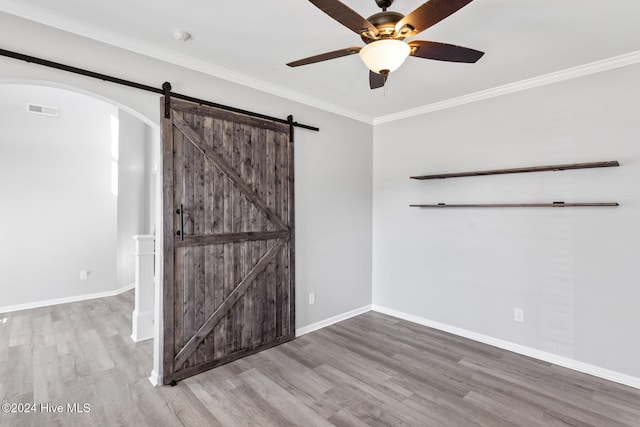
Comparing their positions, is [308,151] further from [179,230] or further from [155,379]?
[155,379]

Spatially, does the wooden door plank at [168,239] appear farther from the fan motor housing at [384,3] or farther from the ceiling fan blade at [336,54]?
the fan motor housing at [384,3]

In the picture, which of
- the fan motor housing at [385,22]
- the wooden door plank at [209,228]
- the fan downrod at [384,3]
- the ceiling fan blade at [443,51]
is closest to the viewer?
the fan motor housing at [385,22]

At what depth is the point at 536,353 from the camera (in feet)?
10.3

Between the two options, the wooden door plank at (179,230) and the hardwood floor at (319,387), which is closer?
the hardwood floor at (319,387)

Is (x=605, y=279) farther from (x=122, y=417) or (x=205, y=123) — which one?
(x=122, y=417)

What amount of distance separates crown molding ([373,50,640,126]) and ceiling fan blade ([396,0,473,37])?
2229 mm

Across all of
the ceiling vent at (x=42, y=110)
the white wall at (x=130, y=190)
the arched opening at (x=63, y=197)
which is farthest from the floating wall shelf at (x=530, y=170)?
the ceiling vent at (x=42, y=110)

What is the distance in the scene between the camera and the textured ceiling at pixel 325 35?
2068 mm

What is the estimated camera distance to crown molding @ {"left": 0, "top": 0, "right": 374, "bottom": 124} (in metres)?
2.09

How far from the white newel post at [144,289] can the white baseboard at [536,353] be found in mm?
3027

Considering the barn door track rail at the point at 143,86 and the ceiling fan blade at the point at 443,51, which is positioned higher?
the barn door track rail at the point at 143,86

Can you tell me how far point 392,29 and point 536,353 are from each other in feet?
10.7

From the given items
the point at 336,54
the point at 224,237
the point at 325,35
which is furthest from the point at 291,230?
the point at 336,54

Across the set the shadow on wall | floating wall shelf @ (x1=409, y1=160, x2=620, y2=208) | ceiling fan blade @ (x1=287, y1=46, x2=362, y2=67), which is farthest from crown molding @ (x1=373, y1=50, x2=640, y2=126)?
the shadow on wall
